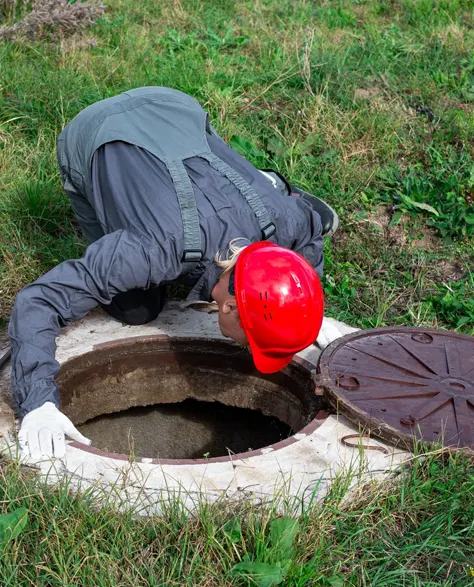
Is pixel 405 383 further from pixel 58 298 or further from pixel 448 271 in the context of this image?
pixel 448 271

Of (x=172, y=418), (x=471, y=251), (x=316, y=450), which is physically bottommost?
(x=172, y=418)

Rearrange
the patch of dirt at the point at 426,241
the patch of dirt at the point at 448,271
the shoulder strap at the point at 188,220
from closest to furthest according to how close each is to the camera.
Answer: the shoulder strap at the point at 188,220 < the patch of dirt at the point at 448,271 < the patch of dirt at the point at 426,241

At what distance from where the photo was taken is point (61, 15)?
6.05 meters

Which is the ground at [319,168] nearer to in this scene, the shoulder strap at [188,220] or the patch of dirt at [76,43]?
the patch of dirt at [76,43]

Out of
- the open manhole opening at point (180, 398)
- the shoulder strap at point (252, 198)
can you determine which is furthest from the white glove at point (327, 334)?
the shoulder strap at point (252, 198)

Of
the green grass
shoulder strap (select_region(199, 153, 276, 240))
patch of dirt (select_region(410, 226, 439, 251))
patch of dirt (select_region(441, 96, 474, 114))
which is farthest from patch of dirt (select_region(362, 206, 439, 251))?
the green grass

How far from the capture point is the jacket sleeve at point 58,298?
311cm

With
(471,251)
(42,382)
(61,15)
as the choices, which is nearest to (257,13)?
(61,15)

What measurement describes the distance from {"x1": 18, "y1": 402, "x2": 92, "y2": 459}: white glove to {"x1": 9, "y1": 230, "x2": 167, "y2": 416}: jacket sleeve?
0.20 ft

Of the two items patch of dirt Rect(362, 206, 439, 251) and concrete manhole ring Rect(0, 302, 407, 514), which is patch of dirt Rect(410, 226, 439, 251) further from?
concrete manhole ring Rect(0, 302, 407, 514)

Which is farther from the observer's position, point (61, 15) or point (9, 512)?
point (61, 15)

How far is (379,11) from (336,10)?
0.41 m

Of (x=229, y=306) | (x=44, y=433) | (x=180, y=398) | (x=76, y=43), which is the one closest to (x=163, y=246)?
(x=229, y=306)

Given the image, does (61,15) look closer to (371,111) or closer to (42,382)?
(371,111)
